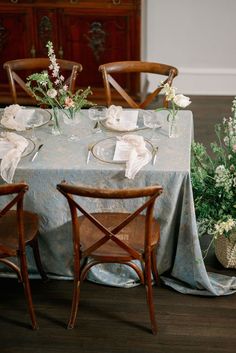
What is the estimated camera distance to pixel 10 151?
8.27 ft

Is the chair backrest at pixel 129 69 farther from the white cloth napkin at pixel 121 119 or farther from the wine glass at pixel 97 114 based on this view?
the wine glass at pixel 97 114

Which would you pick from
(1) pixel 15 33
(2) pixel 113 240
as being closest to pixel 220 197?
(2) pixel 113 240

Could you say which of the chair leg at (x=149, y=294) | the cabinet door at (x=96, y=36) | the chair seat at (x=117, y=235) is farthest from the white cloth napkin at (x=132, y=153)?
the cabinet door at (x=96, y=36)

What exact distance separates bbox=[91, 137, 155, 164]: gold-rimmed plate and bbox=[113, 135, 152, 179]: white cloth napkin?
0.02 m

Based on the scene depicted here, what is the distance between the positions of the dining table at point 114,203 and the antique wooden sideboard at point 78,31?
1496 millimetres

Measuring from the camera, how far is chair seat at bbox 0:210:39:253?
2422mm

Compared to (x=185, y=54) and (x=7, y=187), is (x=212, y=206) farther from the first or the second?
(x=185, y=54)

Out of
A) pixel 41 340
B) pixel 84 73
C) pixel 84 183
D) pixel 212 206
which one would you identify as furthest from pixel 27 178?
pixel 84 73

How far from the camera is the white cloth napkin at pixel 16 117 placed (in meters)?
2.79

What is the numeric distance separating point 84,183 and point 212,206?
25.1 inches

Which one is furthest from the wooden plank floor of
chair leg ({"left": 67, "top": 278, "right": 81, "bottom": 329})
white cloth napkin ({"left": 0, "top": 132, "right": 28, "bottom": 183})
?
white cloth napkin ({"left": 0, "top": 132, "right": 28, "bottom": 183})

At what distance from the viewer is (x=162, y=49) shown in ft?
15.4

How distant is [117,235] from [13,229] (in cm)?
48

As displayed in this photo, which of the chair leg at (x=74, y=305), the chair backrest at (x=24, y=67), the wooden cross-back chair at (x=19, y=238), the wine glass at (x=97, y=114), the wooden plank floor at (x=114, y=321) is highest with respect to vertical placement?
the chair backrest at (x=24, y=67)
